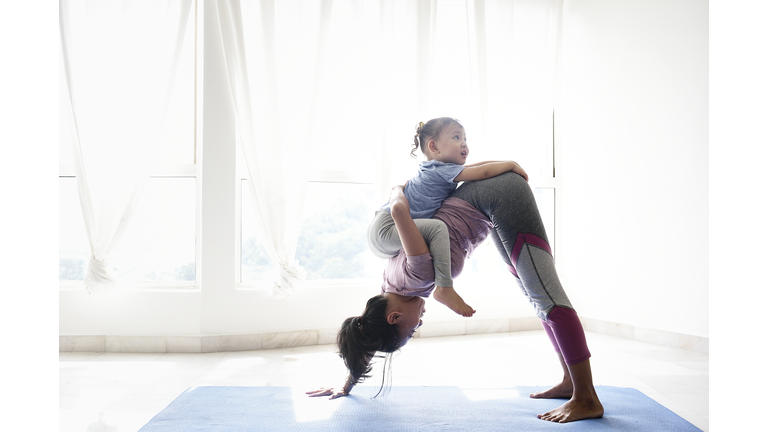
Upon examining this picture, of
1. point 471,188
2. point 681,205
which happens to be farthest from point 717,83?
point 681,205

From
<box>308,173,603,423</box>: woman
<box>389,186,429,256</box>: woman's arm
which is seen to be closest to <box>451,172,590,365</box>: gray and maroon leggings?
<box>308,173,603,423</box>: woman

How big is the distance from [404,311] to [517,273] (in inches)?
23.0

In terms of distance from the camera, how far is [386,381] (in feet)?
7.77

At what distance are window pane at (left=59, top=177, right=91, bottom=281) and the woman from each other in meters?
2.42

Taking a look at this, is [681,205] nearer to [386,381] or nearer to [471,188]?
[471,188]

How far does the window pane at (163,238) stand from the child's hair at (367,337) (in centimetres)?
179

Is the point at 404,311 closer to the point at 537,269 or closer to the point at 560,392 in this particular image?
the point at 537,269

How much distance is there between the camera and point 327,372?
2.58 metres

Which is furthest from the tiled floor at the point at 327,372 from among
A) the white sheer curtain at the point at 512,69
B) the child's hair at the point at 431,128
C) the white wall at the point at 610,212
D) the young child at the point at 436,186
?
the white sheer curtain at the point at 512,69

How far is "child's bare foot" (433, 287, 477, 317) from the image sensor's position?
68.6 inches

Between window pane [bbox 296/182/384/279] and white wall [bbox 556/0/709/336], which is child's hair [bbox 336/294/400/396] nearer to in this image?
window pane [bbox 296/182/384/279]

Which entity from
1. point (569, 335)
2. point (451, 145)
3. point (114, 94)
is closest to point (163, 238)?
point (114, 94)

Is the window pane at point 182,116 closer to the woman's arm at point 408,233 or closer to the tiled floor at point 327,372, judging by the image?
the tiled floor at point 327,372

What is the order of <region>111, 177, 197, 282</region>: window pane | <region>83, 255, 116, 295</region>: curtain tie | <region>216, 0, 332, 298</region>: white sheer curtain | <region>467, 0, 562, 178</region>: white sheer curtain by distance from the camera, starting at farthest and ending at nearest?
<region>467, 0, 562, 178</region>: white sheer curtain
<region>111, 177, 197, 282</region>: window pane
<region>216, 0, 332, 298</region>: white sheer curtain
<region>83, 255, 116, 295</region>: curtain tie
